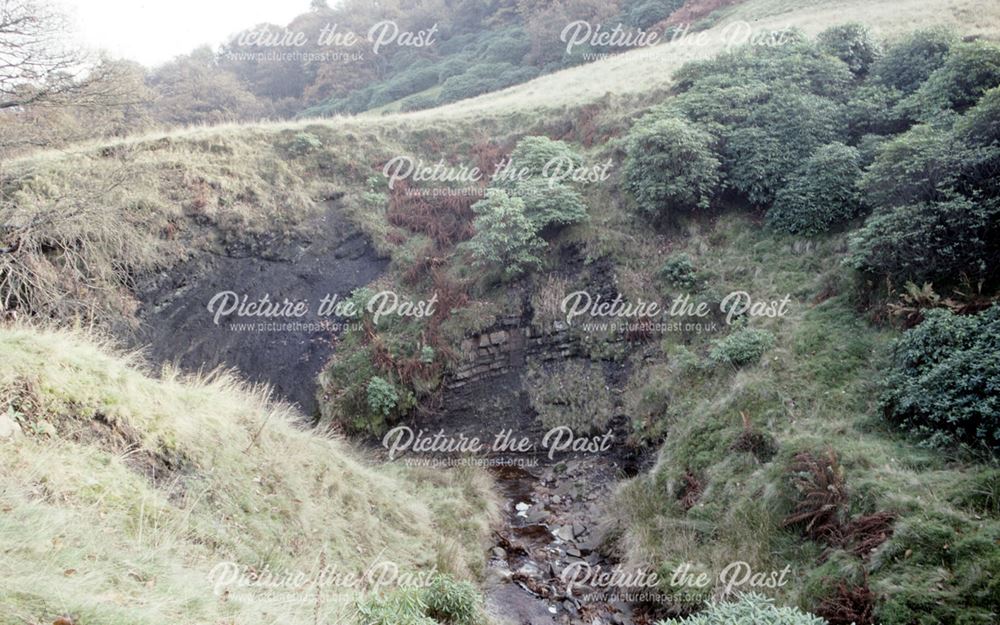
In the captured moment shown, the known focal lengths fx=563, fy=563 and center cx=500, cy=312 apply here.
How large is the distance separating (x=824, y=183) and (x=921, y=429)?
20.7 ft

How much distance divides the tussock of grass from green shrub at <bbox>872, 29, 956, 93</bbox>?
44.4 ft

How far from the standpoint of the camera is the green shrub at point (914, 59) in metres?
12.8

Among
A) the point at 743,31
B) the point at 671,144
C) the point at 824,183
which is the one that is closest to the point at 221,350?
the point at 671,144

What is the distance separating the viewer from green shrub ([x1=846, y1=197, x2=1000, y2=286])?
7867mm

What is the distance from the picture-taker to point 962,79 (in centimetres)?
1072

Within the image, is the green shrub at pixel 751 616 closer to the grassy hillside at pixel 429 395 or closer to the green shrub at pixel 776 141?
the grassy hillside at pixel 429 395

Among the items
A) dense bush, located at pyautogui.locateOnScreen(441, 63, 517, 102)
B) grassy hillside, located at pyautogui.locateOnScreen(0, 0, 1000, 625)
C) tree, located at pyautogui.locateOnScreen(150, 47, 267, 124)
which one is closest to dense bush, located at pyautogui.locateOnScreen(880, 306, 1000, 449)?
grassy hillside, located at pyautogui.locateOnScreen(0, 0, 1000, 625)

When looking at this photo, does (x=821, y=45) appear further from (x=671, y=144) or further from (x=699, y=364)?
(x=699, y=364)

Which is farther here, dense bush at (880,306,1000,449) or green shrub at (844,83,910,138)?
green shrub at (844,83,910,138)

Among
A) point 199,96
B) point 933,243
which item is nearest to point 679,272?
point 933,243

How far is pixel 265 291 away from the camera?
14125 millimetres

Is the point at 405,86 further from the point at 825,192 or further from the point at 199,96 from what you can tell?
the point at 825,192

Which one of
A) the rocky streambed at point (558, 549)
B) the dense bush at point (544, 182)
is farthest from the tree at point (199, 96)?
the rocky streambed at point (558, 549)

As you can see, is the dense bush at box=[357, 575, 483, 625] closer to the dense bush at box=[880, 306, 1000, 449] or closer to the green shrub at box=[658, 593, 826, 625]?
the green shrub at box=[658, 593, 826, 625]
